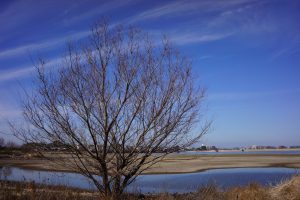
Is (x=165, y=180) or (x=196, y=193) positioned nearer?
(x=196, y=193)

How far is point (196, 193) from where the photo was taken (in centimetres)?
1266

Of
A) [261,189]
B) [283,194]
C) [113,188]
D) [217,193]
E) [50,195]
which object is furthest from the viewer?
[261,189]

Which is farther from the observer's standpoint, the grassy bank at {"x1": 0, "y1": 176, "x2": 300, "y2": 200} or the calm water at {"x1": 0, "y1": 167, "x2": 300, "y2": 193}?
the calm water at {"x1": 0, "y1": 167, "x2": 300, "y2": 193}

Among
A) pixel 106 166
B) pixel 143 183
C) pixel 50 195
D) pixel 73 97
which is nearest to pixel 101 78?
pixel 73 97

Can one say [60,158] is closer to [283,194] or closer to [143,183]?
[283,194]

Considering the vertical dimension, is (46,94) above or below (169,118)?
above

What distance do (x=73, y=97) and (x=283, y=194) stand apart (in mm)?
7947

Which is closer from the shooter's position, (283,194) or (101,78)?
(101,78)

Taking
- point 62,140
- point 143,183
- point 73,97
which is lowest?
point 143,183

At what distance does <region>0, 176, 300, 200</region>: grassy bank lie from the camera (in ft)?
35.5

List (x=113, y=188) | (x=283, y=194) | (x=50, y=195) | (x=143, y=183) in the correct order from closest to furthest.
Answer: (x=50, y=195) → (x=113, y=188) → (x=283, y=194) → (x=143, y=183)

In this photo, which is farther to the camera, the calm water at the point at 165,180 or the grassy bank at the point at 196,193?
the calm water at the point at 165,180

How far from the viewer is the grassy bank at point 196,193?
1083cm

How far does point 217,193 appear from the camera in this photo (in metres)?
12.7
